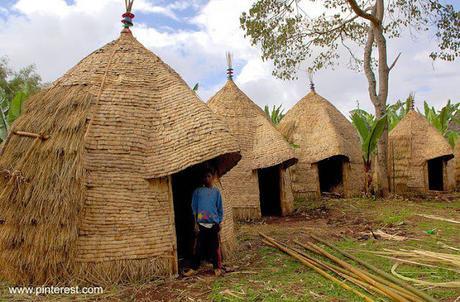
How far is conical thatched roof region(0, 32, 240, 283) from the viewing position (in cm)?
558

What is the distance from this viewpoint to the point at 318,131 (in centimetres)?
1582

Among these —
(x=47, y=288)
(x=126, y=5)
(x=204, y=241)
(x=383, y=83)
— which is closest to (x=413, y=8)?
(x=383, y=83)

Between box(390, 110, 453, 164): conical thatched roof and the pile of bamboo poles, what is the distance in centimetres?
1024

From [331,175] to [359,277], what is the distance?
41.3 ft

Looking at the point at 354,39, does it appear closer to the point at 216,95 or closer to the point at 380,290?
the point at 216,95

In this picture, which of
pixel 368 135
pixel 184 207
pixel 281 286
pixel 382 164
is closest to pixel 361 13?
pixel 368 135

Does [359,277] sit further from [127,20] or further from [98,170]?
[127,20]

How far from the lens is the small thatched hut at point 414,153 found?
15953 mm

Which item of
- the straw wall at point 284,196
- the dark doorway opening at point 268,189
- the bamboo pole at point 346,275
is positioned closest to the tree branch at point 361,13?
the straw wall at point 284,196

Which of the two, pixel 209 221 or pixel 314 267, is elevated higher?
pixel 209 221

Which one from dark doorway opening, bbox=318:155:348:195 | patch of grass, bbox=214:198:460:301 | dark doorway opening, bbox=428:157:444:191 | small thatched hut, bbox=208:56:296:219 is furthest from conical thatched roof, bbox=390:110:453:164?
small thatched hut, bbox=208:56:296:219

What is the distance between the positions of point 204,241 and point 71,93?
2.95m

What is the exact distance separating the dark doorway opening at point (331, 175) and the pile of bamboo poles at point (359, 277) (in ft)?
29.6

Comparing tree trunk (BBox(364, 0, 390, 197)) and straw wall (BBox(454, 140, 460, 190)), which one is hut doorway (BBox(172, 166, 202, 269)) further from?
straw wall (BBox(454, 140, 460, 190))
